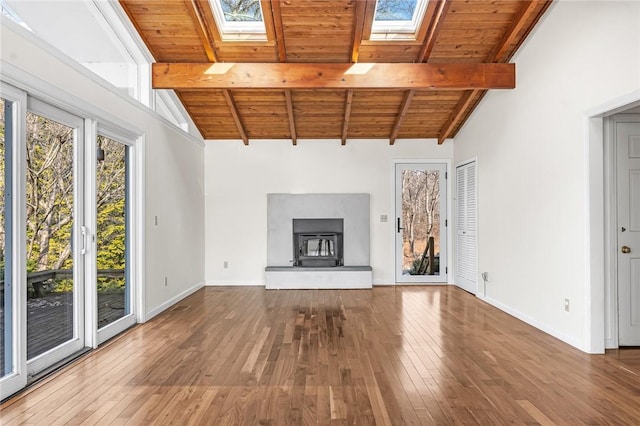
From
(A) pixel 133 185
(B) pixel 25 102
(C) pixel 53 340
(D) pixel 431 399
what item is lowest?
(D) pixel 431 399

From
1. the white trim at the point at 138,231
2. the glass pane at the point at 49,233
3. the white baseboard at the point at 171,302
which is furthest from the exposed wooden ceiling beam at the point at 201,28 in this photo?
the white baseboard at the point at 171,302

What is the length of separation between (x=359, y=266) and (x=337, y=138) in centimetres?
221

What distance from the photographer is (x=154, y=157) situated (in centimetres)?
477

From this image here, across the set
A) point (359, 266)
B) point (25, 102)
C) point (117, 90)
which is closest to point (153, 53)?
point (117, 90)

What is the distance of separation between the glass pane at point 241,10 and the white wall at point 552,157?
9.80 feet

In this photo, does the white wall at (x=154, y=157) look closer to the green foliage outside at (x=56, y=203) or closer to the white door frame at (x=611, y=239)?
the green foliage outside at (x=56, y=203)

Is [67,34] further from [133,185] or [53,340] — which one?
[53,340]

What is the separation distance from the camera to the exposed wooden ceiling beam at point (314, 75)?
4.68 m

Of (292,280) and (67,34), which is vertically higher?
(67,34)

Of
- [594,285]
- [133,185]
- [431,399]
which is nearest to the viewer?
[431,399]

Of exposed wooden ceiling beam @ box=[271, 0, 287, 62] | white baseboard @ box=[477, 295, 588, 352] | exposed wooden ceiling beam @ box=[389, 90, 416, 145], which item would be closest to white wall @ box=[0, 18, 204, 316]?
exposed wooden ceiling beam @ box=[271, 0, 287, 62]

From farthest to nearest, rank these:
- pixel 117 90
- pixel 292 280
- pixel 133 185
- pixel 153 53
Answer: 1. pixel 292 280
2. pixel 153 53
3. pixel 133 185
4. pixel 117 90

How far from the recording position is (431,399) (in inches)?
99.4

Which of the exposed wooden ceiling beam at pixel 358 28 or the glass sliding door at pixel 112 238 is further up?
the exposed wooden ceiling beam at pixel 358 28
